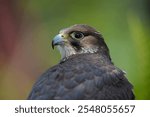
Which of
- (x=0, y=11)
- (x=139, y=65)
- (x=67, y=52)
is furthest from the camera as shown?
(x=0, y=11)

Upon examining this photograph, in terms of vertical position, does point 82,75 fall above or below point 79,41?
below

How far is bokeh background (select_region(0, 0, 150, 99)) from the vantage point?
8367 millimetres

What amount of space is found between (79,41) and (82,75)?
0.79m

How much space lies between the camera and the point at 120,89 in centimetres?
669

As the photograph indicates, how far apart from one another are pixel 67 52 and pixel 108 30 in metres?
1.54

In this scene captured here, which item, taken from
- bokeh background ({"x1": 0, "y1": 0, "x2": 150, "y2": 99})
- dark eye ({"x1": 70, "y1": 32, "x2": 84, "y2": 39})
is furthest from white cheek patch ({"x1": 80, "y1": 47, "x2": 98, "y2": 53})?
bokeh background ({"x1": 0, "y1": 0, "x2": 150, "y2": 99})

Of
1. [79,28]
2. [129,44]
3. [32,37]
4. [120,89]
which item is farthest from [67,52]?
[32,37]

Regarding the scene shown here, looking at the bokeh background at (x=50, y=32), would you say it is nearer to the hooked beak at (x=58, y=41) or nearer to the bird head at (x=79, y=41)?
the bird head at (x=79, y=41)

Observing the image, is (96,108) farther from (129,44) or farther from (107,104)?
(129,44)

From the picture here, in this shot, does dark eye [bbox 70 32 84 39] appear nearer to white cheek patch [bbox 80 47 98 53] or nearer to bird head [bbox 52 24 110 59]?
bird head [bbox 52 24 110 59]

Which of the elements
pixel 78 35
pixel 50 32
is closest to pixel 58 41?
pixel 78 35

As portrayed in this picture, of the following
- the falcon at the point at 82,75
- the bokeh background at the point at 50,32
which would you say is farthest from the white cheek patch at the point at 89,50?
the bokeh background at the point at 50,32

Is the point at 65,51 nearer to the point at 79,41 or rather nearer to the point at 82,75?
the point at 79,41

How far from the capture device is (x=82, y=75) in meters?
6.55
